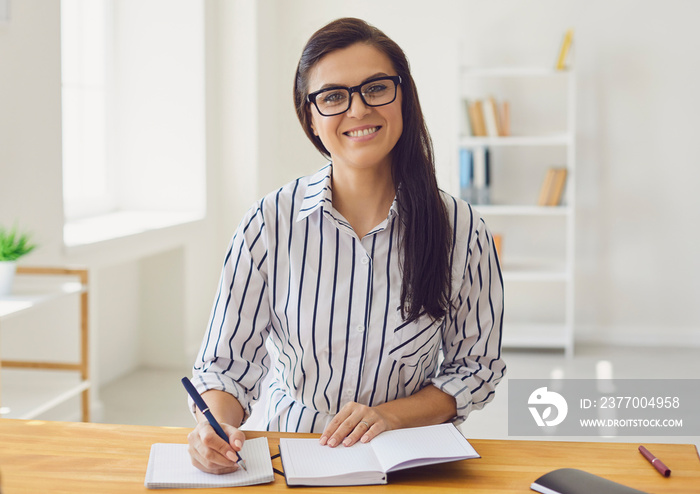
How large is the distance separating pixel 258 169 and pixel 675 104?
263cm

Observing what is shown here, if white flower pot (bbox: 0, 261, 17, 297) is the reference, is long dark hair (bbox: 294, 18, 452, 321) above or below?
above

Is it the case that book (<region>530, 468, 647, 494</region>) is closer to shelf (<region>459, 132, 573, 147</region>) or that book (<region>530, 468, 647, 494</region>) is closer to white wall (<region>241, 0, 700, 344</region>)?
shelf (<region>459, 132, 573, 147</region>)

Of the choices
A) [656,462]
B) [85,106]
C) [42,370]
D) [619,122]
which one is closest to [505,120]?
[619,122]

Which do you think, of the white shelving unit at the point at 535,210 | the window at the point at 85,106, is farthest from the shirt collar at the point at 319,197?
the white shelving unit at the point at 535,210

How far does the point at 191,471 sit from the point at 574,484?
54 cm

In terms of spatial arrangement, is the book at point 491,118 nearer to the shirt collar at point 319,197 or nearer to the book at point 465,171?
the book at point 465,171

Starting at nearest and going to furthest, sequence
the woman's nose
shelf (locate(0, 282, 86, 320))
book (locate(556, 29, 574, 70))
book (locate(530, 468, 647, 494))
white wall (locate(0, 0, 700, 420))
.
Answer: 1. book (locate(530, 468, 647, 494))
2. the woman's nose
3. shelf (locate(0, 282, 86, 320))
4. book (locate(556, 29, 574, 70))
5. white wall (locate(0, 0, 700, 420))

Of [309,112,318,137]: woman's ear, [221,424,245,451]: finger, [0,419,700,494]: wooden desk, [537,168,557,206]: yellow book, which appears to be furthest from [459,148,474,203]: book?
[221,424,245,451]: finger

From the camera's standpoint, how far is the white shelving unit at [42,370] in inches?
104

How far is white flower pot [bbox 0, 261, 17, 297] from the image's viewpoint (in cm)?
262

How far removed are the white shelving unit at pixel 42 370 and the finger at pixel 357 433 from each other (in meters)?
1.68

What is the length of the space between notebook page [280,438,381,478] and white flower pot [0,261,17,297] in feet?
5.84

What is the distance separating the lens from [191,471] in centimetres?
111

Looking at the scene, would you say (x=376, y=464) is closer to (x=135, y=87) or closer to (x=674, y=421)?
(x=674, y=421)
